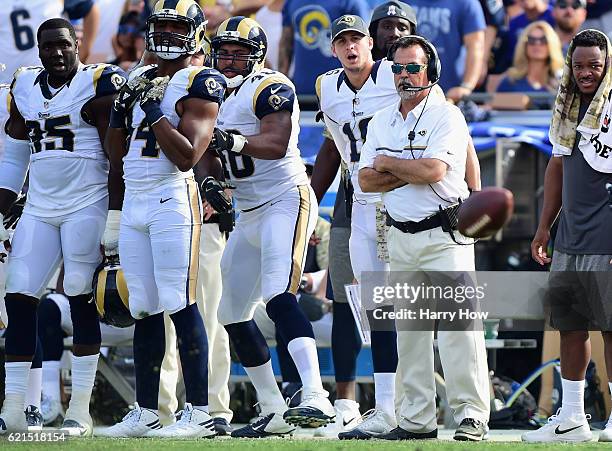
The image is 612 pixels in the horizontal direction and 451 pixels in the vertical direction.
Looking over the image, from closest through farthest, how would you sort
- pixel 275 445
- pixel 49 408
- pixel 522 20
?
pixel 275 445, pixel 49 408, pixel 522 20

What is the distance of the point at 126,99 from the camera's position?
6.62 meters

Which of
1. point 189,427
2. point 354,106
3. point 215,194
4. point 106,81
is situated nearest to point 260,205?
point 215,194

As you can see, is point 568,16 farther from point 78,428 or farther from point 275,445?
point 275,445

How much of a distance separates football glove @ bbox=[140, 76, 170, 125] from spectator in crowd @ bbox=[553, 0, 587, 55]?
4774mm

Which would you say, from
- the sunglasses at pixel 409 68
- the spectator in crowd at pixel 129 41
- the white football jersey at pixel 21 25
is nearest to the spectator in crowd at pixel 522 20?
the spectator in crowd at pixel 129 41

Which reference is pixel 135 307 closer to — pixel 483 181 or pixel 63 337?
pixel 63 337

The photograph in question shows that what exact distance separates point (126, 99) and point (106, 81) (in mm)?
426

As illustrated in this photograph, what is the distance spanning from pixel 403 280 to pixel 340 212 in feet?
3.95

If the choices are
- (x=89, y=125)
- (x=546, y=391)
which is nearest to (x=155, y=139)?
(x=89, y=125)

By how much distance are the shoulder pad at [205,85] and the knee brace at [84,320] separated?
1211 mm

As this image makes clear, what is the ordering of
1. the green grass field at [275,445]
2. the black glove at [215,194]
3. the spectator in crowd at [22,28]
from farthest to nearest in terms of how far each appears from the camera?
1. the spectator in crowd at [22,28]
2. the black glove at [215,194]
3. the green grass field at [275,445]

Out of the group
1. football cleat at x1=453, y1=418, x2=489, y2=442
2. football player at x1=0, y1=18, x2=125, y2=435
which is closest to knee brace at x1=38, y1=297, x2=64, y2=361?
football player at x1=0, y1=18, x2=125, y2=435

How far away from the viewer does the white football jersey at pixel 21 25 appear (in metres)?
10.2

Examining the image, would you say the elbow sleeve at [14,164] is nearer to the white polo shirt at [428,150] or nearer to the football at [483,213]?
the white polo shirt at [428,150]
